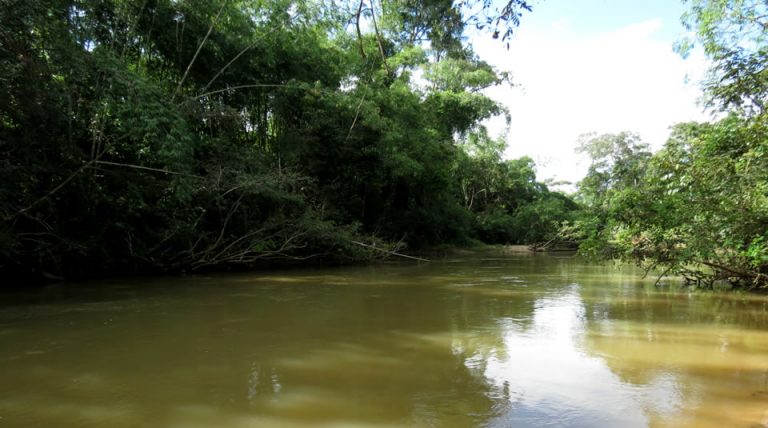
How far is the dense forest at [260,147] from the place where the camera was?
6070 mm

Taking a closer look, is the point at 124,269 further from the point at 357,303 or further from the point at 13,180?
the point at 357,303

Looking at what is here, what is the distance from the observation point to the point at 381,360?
3900 millimetres

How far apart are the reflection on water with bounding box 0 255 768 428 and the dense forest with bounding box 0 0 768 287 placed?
4.69 ft

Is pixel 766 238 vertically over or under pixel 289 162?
under

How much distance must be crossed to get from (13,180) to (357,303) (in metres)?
5.41

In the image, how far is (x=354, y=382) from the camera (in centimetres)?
335

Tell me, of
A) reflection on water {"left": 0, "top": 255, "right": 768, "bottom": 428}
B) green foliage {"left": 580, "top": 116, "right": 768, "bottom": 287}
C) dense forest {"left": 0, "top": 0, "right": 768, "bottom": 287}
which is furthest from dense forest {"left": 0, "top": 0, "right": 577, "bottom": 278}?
green foliage {"left": 580, "top": 116, "right": 768, "bottom": 287}

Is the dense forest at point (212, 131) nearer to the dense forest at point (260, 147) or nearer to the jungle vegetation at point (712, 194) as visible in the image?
the dense forest at point (260, 147)

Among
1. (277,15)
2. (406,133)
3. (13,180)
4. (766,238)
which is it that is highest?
(277,15)

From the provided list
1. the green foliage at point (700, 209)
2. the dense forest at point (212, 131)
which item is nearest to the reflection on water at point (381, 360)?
the green foliage at point (700, 209)

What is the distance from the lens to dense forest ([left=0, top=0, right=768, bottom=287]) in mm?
6070

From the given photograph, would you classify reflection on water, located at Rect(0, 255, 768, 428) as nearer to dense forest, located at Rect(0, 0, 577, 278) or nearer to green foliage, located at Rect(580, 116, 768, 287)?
green foliage, located at Rect(580, 116, 768, 287)

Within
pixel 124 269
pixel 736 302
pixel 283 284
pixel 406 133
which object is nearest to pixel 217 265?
pixel 124 269

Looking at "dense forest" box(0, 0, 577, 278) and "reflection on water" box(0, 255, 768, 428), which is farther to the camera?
"dense forest" box(0, 0, 577, 278)
